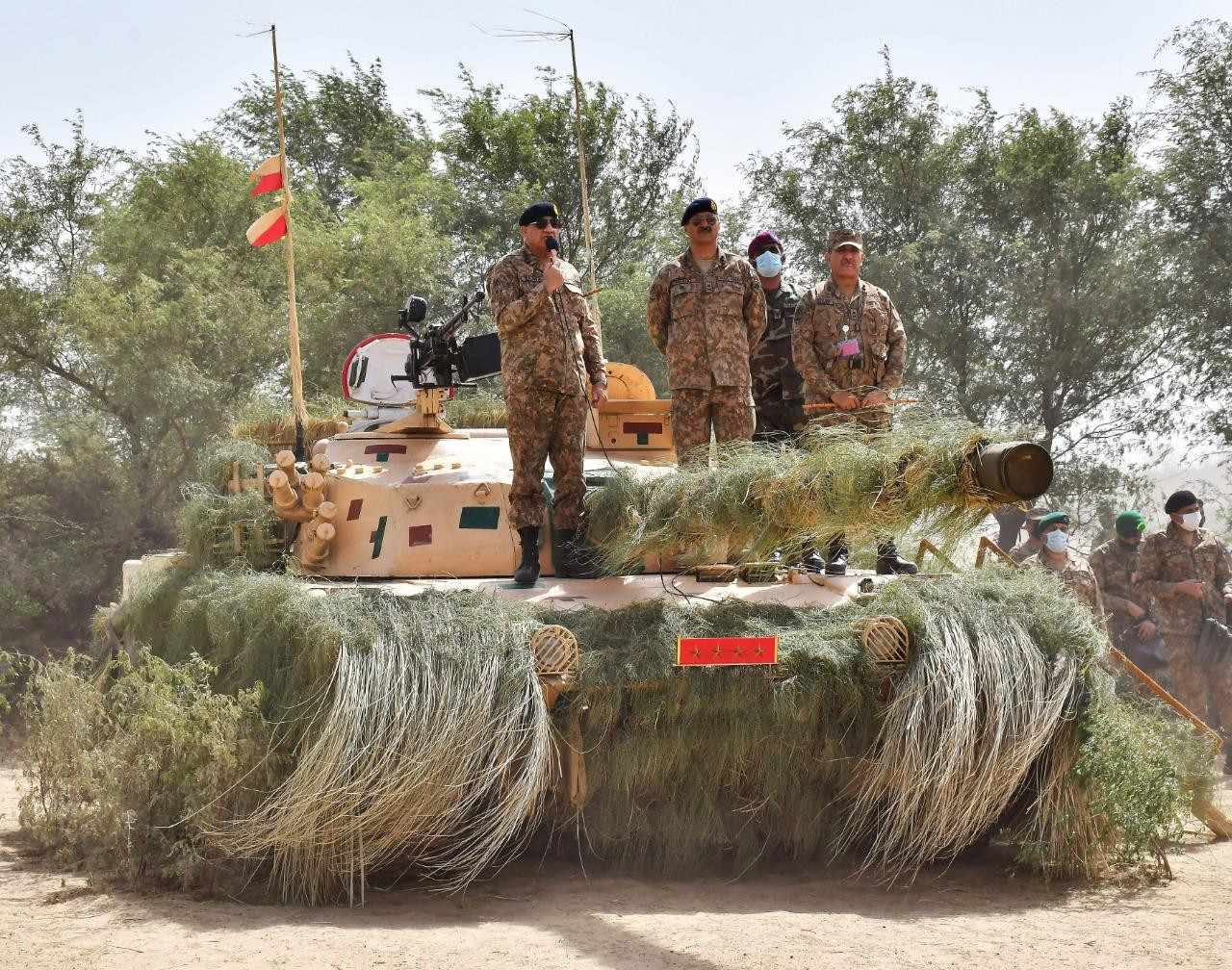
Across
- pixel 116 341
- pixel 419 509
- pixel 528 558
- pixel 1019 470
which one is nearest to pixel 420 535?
pixel 419 509

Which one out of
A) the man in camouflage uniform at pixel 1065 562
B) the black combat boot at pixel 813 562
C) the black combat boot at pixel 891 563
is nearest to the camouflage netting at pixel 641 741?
the black combat boot at pixel 813 562

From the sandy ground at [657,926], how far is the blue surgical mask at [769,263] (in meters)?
3.56

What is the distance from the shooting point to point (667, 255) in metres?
19.9

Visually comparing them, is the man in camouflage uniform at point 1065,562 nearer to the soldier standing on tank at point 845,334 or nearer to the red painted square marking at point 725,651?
the soldier standing on tank at point 845,334

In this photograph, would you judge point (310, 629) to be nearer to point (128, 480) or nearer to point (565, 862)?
point (565, 862)

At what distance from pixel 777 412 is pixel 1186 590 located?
391 centimetres

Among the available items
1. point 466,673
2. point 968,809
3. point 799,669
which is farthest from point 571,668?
point 968,809

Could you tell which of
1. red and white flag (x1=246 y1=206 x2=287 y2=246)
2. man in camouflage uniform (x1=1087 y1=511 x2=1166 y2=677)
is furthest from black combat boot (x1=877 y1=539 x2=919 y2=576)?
red and white flag (x1=246 y1=206 x2=287 y2=246)

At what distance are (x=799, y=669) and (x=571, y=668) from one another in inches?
37.3

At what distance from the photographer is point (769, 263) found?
8.30m

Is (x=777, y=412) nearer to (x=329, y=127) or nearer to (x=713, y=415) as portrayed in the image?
(x=713, y=415)

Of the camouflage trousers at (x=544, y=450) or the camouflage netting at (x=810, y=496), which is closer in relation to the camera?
the camouflage netting at (x=810, y=496)

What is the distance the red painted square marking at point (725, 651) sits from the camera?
578 cm

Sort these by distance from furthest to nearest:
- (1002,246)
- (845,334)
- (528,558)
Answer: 1. (1002,246)
2. (845,334)
3. (528,558)
